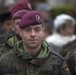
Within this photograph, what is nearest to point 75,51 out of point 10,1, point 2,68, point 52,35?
point 2,68

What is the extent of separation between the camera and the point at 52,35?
14703 millimetres

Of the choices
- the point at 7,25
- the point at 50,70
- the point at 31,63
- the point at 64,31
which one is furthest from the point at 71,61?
the point at 64,31

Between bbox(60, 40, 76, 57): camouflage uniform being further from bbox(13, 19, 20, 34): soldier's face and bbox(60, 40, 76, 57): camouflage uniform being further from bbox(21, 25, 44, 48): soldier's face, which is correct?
bbox(21, 25, 44, 48): soldier's face

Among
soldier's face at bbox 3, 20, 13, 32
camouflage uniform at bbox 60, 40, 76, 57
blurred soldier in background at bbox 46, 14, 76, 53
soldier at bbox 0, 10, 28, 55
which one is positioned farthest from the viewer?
blurred soldier in background at bbox 46, 14, 76, 53

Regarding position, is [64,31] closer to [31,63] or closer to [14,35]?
Result: [14,35]

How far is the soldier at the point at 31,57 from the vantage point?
8953mm

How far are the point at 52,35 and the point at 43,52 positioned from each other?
18.6 ft

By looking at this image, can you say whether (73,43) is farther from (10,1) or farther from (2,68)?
(10,1)

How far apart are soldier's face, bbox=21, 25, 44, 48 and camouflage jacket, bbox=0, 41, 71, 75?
151 millimetres

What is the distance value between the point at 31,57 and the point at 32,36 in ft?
1.06

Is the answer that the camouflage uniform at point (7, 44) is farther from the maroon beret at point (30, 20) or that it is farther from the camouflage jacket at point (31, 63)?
the maroon beret at point (30, 20)

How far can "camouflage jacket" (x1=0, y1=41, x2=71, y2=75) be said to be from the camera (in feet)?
29.3

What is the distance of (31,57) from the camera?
29.2ft

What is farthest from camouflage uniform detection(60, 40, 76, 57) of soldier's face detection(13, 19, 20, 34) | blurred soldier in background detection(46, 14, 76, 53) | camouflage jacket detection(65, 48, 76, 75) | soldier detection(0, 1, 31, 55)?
blurred soldier in background detection(46, 14, 76, 53)
